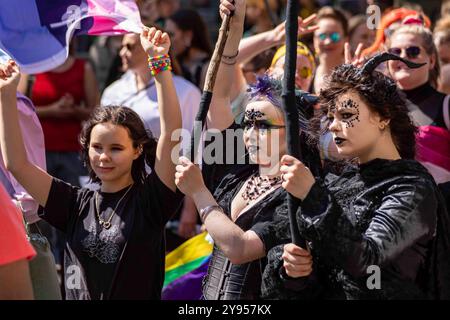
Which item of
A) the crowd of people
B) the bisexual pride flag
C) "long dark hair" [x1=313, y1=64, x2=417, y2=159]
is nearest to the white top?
the crowd of people

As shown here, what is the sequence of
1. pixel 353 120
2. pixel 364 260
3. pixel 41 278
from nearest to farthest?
pixel 364 260 → pixel 353 120 → pixel 41 278

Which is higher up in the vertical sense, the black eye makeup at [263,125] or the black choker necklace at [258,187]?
the black eye makeup at [263,125]

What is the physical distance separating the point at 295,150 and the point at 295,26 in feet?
1.29

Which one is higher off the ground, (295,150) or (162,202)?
(295,150)

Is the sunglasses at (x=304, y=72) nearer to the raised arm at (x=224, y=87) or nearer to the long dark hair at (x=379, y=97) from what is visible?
the raised arm at (x=224, y=87)

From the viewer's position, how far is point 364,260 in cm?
296

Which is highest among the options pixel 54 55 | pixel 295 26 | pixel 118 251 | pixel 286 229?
pixel 295 26

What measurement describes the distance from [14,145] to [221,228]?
1.03 meters

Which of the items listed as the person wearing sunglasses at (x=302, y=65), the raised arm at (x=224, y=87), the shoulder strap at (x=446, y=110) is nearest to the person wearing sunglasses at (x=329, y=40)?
the person wearing sunglasses at (x=302, y=65)

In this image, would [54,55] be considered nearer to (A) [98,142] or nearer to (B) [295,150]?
(A) [98,142]

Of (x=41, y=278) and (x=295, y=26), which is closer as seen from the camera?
(x=295, y=26)

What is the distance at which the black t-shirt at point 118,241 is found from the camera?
13.1 ft

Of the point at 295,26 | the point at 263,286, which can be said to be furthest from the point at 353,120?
the point at 263,286

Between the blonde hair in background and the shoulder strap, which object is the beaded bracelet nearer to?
the shoulder strap
